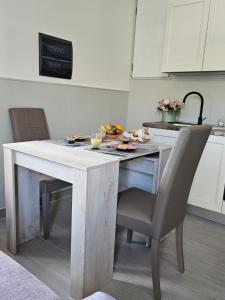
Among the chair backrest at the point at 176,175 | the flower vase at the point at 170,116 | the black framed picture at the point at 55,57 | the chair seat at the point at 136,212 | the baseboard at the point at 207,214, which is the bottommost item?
the baseboard at the point at 207,214

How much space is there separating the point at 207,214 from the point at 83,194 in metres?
1.72

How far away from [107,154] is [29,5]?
160cm

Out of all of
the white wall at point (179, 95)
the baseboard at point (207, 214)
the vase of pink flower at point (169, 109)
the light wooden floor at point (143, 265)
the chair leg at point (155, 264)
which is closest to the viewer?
the chair leg at point (155, 264)

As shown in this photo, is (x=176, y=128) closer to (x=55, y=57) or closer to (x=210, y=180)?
(x=210, y=180)

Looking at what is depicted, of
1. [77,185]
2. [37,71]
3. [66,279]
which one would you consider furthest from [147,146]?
[37,71]

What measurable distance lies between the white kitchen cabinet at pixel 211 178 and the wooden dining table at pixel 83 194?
85cm

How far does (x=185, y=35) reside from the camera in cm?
259

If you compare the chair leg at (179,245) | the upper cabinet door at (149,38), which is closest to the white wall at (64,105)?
the upper cabinet door at (149,38)

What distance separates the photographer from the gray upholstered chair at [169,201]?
129 centimetres

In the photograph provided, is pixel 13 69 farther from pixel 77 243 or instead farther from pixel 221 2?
pixel 221 2

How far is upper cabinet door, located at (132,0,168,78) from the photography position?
3012mm

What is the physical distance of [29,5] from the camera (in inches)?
85.3

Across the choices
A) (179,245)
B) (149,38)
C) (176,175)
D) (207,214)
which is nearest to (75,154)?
(176,175)

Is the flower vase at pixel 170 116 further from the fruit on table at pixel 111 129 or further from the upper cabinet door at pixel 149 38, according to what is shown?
the fruit on table at pixel 111 129
